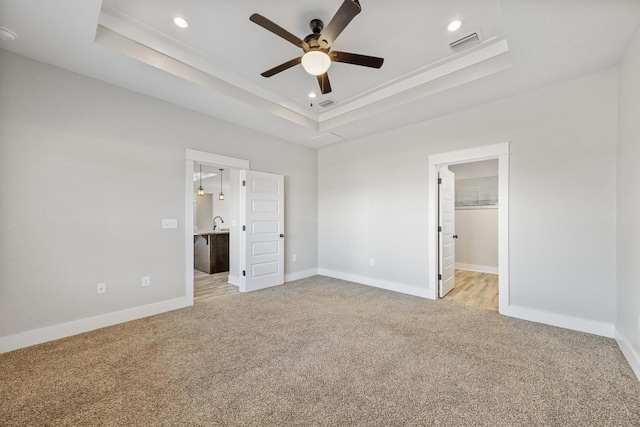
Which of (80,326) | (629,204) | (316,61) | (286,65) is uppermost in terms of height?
(286,65)

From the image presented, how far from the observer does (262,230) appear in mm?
4773

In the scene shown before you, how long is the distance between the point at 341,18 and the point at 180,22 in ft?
5.46

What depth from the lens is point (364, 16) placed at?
243 cm

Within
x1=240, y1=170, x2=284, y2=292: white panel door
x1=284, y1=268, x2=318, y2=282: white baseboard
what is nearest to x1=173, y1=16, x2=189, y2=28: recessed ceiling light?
x1=240, y1=170, x2=284, y2=292: white panel door

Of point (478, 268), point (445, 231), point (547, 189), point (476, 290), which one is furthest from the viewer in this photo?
point (478, 268)

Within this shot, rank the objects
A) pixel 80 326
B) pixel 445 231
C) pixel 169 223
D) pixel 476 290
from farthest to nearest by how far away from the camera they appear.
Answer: pixel 476 290 < pixel 445 231 < pixel 169 223 < pixel 80 326

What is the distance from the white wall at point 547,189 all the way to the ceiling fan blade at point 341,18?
2.60 m

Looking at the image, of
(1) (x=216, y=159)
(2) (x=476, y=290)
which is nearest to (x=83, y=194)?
(1) (x=216, y=159)

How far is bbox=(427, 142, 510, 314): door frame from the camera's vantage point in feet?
11.2

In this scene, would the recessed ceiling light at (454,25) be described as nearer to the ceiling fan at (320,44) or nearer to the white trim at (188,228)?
the ceiling fan at (320,44)

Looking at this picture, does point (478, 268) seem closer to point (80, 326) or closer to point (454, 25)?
point (454, 25)

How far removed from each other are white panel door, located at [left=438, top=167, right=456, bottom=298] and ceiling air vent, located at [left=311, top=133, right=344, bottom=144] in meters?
2.01

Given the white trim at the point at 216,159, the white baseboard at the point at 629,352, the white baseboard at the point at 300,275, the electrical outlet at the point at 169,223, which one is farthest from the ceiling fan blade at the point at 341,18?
the white baseboard at the point at 300,275

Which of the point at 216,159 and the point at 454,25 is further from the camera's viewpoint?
the point at 216,159
